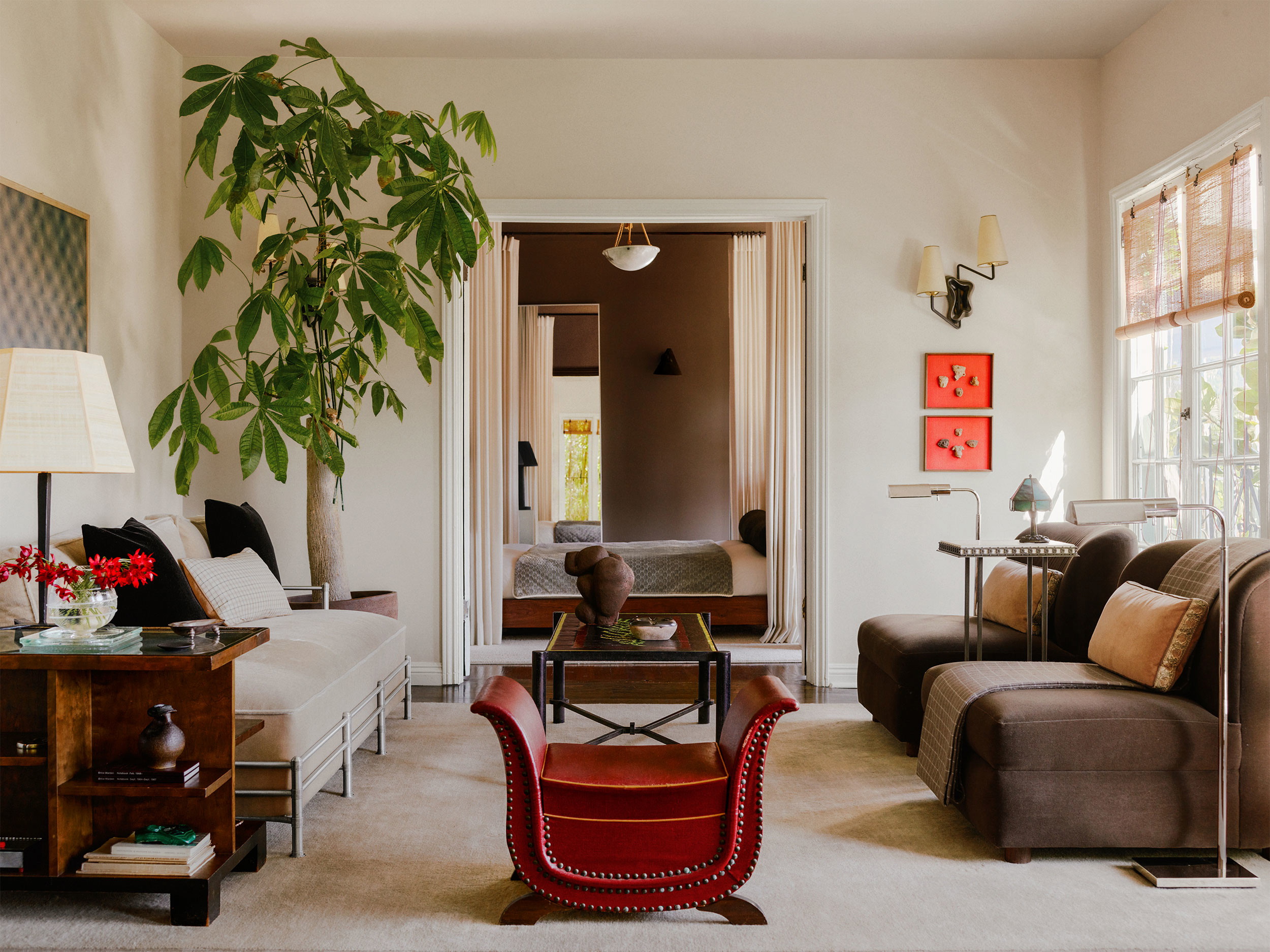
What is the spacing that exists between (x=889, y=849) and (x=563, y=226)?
20.2 feet

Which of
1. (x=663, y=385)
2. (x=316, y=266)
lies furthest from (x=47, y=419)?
(x=663, y=385)

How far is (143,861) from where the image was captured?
2.15 metres

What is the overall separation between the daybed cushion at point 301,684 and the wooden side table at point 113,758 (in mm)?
123

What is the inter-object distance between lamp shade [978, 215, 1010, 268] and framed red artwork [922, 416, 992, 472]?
755 mm

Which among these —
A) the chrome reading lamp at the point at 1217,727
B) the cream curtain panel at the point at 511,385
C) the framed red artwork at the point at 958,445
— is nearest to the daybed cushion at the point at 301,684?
the chrome reading lamp at the point at 1217,727

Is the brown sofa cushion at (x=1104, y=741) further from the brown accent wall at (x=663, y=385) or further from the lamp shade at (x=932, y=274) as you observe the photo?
the brown accent wall at (x=663, y=385)

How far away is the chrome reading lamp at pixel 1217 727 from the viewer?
2350mm

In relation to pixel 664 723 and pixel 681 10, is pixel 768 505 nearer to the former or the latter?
pixel 664 723

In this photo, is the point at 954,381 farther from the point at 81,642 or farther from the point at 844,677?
the point at 81,642

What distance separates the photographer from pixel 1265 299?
3.39 m

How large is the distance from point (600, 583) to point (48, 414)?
1839 mm

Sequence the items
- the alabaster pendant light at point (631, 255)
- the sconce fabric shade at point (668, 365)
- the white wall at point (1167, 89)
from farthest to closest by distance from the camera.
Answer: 1. the sconce fabric shade at point (668, 365)
2. the alabaster pendant light at point (631, 255)
3. the white wall at point (1167, 89)

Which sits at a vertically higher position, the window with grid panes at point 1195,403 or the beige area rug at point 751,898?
the window with grid panes at point 1195,403

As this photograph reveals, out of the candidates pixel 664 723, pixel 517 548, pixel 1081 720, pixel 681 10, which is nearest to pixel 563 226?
pixel 517 548
